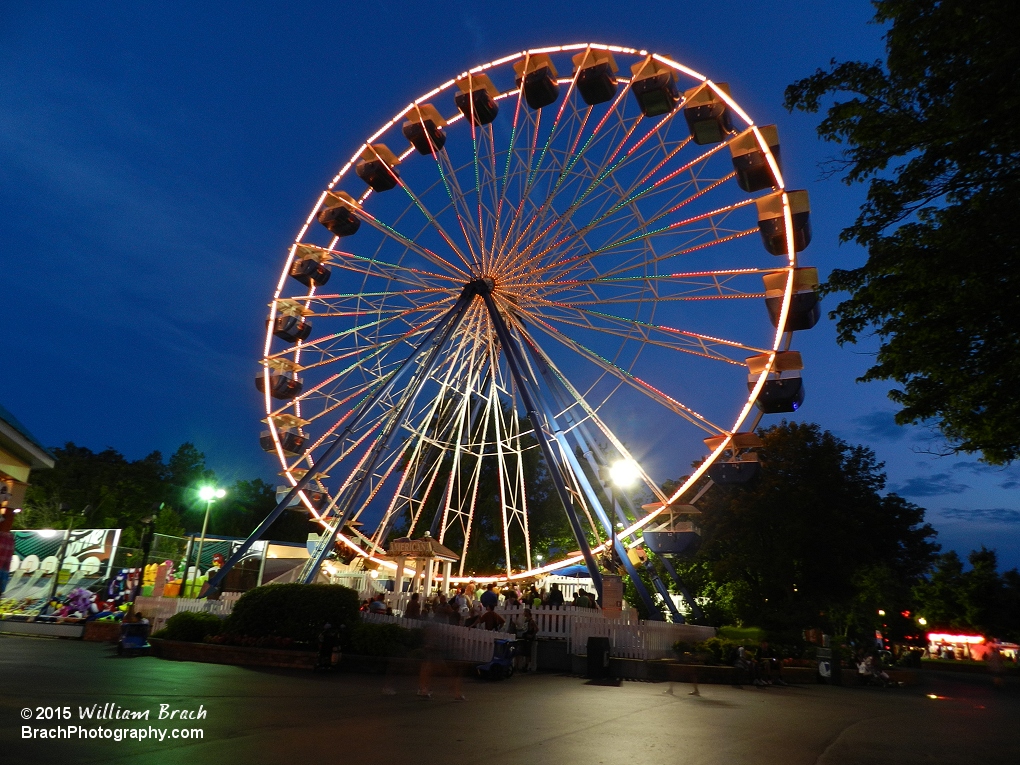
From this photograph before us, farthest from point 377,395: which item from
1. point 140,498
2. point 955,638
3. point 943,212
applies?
point 955,638

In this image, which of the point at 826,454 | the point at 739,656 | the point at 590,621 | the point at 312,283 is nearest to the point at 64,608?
the point at 312,283

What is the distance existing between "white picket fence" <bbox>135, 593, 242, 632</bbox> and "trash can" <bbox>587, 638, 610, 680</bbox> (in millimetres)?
9274

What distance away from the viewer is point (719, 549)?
30906 mm

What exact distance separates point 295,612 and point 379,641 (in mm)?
2011

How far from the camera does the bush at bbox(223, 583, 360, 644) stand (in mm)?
14203

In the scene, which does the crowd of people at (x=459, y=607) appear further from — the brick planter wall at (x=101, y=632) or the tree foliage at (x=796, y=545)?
the tree foliage at (x=796, y=545)

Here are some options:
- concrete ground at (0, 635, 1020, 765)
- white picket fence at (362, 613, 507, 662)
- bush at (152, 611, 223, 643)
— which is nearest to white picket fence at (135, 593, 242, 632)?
bush at (152, 611, 223, 643)

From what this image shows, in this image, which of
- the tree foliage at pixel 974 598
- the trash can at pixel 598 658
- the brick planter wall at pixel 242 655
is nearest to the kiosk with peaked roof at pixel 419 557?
the brick planter wall at pixel 242 655

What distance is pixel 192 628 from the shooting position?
50.7ft

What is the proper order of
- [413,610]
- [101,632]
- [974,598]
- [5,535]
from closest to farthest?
[5,535] < [413,610] < [101,632] < [974,598]

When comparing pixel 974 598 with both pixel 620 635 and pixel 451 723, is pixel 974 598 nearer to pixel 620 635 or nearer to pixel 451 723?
pixel 620 635

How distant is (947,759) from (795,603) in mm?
22674

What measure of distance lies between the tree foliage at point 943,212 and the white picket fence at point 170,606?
15700 millimetres

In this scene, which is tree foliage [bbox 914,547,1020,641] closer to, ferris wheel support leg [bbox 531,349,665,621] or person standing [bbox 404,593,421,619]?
ferris wheel support leg [bbox 531,349,665,621]
